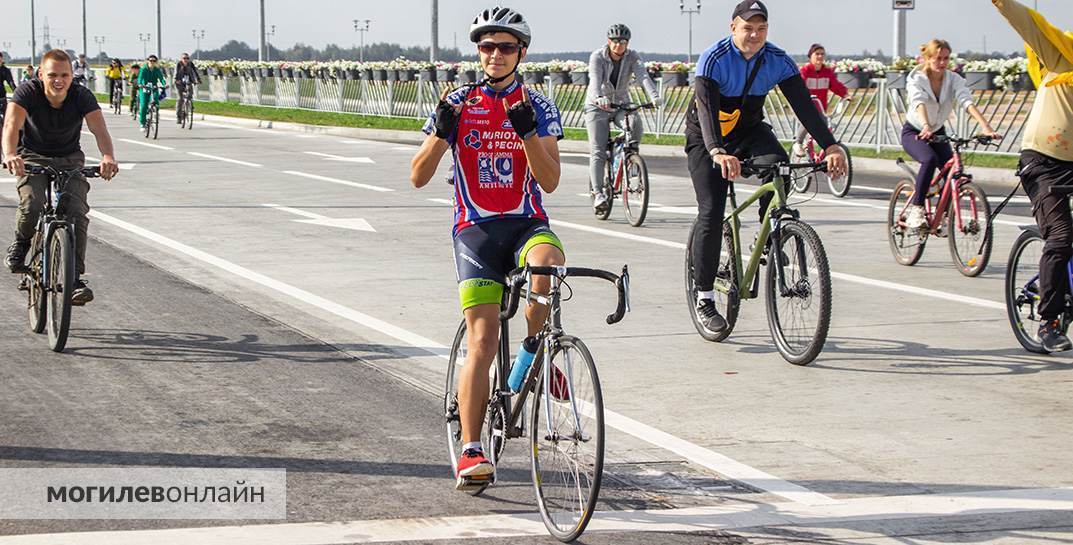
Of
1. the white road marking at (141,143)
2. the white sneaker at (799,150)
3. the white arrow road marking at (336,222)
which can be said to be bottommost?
the white arrow road marking at (336,222)

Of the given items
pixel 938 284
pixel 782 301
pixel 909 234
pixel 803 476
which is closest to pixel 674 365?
pixel 782 301

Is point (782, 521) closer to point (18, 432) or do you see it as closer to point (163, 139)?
point (18, 432)

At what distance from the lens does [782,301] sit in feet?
29.2

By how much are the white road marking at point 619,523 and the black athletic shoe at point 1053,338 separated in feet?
9.51

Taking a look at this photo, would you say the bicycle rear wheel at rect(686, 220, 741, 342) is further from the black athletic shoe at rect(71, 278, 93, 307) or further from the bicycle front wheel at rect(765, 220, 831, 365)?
the black athletic shoe at rect(71, 278, 93, 307)

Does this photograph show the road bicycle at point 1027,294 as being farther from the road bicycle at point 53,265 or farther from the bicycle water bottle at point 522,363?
the road bicycle at point 53,265

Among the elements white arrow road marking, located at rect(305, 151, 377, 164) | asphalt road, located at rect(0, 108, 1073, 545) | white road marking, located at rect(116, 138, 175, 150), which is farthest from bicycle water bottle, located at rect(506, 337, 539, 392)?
white road marking, located at rect(116, 138, 175, 150)

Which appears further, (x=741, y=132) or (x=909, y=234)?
(x=909, y=234)

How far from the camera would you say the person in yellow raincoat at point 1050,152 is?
850 cm

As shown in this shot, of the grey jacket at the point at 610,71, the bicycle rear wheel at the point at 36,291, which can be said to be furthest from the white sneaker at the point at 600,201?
the bicycle rear wheel at the point at 36,291

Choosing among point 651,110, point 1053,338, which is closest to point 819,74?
point 651,110

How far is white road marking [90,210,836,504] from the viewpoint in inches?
242

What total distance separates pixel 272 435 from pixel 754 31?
3.59 meters

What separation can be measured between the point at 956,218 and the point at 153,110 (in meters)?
23.5
